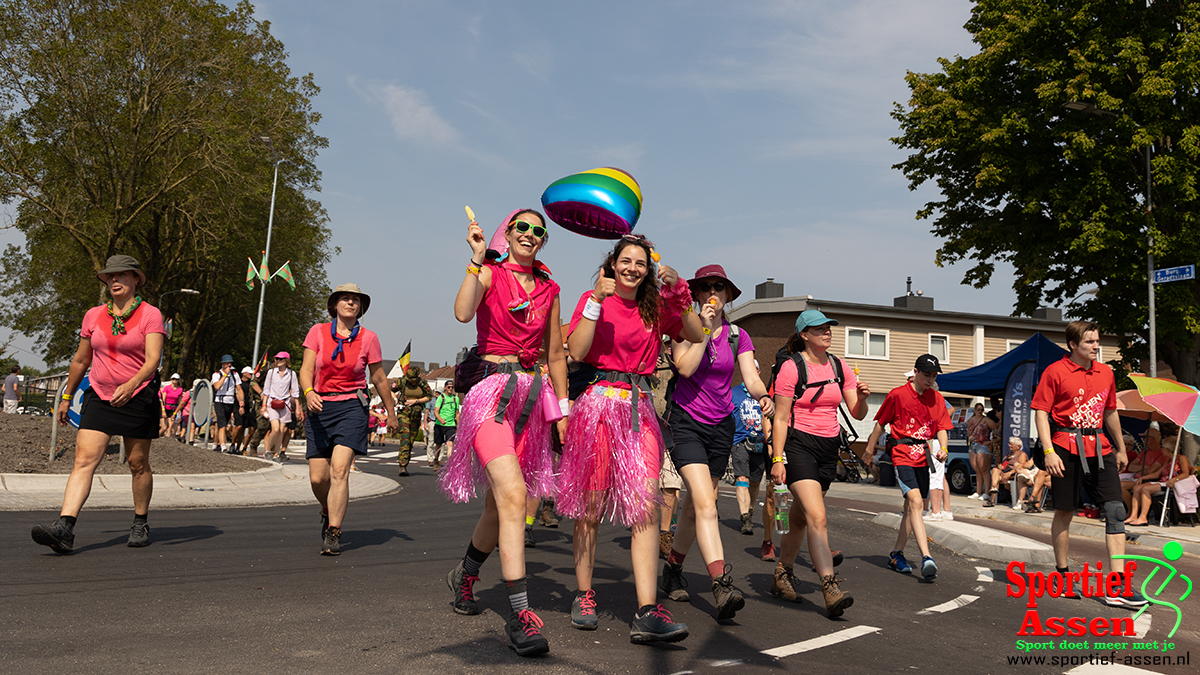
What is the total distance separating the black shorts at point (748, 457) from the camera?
367 inches

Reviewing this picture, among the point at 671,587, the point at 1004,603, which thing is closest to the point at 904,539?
the point at 1004,603

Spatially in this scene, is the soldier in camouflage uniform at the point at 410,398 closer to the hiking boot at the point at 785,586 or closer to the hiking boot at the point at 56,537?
the hiking boot at the point at 56,537

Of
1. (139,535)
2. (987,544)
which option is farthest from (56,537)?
(987,544)

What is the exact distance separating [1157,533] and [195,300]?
40.0m

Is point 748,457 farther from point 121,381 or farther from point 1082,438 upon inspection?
point 121,381

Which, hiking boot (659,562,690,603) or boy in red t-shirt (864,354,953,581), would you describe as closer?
hiking boot (659,562,690,603)

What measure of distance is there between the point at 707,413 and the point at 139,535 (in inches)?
178

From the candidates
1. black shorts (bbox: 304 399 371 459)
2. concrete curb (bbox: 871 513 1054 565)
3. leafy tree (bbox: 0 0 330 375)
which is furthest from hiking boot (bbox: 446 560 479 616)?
leafy tree (bbox: 0 0 330 375)

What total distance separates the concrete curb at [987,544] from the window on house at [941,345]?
1201 inches

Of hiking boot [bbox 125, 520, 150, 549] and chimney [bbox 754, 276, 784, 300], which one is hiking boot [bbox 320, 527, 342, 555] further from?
chimney [bbox 754, 276, 784, 300]

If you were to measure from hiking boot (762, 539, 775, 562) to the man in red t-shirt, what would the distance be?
2309mm

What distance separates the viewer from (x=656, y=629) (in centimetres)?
418

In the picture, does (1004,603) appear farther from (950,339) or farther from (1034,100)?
(950,339)

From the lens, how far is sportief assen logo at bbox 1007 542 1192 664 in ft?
16.0
